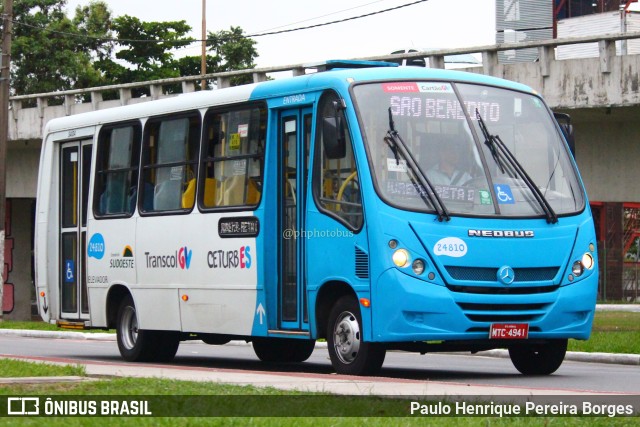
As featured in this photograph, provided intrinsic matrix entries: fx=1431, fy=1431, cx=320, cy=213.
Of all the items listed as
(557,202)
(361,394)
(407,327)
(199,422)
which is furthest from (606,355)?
(199,422)

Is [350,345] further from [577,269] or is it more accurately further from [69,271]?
[69,271]

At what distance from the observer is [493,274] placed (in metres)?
A: 13.7

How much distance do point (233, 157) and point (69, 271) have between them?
14.6 feet

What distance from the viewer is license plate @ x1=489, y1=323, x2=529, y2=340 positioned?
1362 centimetres

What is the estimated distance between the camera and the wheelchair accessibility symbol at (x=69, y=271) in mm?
19469

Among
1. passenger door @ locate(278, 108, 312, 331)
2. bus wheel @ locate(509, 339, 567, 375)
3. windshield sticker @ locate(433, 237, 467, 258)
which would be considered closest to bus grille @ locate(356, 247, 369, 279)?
windshield sticker @ locate(433, 237, 467, 258)

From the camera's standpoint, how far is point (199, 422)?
28.1 feet

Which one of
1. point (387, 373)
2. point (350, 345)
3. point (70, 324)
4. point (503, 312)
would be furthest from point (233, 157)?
point (70, 324)

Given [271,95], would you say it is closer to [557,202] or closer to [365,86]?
[365,86]

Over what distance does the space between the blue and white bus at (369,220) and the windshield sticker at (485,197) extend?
16 millimetres

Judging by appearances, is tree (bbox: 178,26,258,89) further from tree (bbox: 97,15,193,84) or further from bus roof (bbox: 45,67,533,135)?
bus roof (bbox: 45,67,533,135)

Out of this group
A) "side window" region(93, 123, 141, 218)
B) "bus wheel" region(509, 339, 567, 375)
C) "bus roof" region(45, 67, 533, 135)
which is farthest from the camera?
"side window" region(93, 123, 141, 218)

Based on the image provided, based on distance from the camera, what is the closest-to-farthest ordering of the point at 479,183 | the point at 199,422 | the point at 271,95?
the point at 199,422 < the point at 479,183 < the point at 271,95

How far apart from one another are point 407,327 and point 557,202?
225 centimetres
